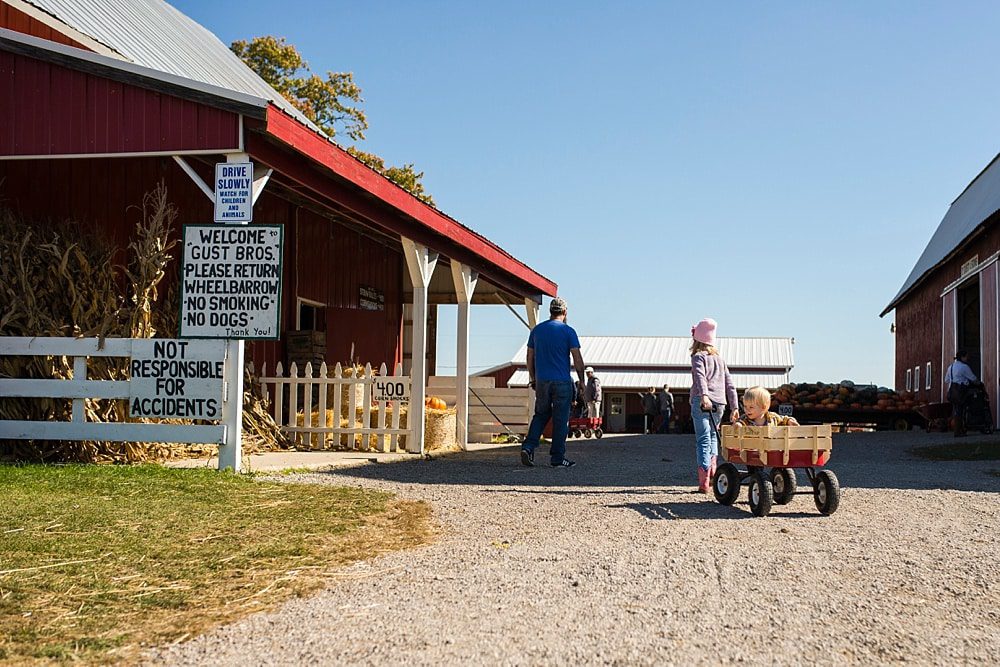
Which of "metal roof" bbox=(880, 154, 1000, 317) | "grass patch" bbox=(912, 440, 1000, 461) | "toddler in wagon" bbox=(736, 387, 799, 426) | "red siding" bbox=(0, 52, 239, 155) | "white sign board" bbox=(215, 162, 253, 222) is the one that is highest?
"metal roof" bbox=(880, 154, 1000, 317)

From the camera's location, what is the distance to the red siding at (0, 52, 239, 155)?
969cm

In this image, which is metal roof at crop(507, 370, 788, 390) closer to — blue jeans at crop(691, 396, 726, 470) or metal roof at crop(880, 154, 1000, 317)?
metal roof at crop(880, 154, 1000, 317)

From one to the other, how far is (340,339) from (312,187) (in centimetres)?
718

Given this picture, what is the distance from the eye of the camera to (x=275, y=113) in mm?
9680

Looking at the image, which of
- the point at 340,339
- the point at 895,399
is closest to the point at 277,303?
the point at 340,339

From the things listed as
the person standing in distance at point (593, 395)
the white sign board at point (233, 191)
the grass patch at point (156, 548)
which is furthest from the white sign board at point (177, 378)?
the person standing in distance at point (593, 395)

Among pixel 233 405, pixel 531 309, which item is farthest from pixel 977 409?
pixel 233 405

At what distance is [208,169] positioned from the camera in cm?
1171

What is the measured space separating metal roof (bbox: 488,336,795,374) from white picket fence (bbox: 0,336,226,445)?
4142 centimetres

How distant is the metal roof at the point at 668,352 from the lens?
171ft

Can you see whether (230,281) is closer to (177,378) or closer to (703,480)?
(177,378)

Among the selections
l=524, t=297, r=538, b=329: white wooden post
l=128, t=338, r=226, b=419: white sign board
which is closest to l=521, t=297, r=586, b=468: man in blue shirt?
l=128, t=338, r=226, b=419: white sign board

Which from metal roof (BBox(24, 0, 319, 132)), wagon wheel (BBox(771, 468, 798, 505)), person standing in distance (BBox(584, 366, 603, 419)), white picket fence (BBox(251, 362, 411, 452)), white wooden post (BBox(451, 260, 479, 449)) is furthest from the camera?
person standing in distance (BBox(584, 366, 603, 419))

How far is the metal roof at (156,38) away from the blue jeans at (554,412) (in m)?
4.14
